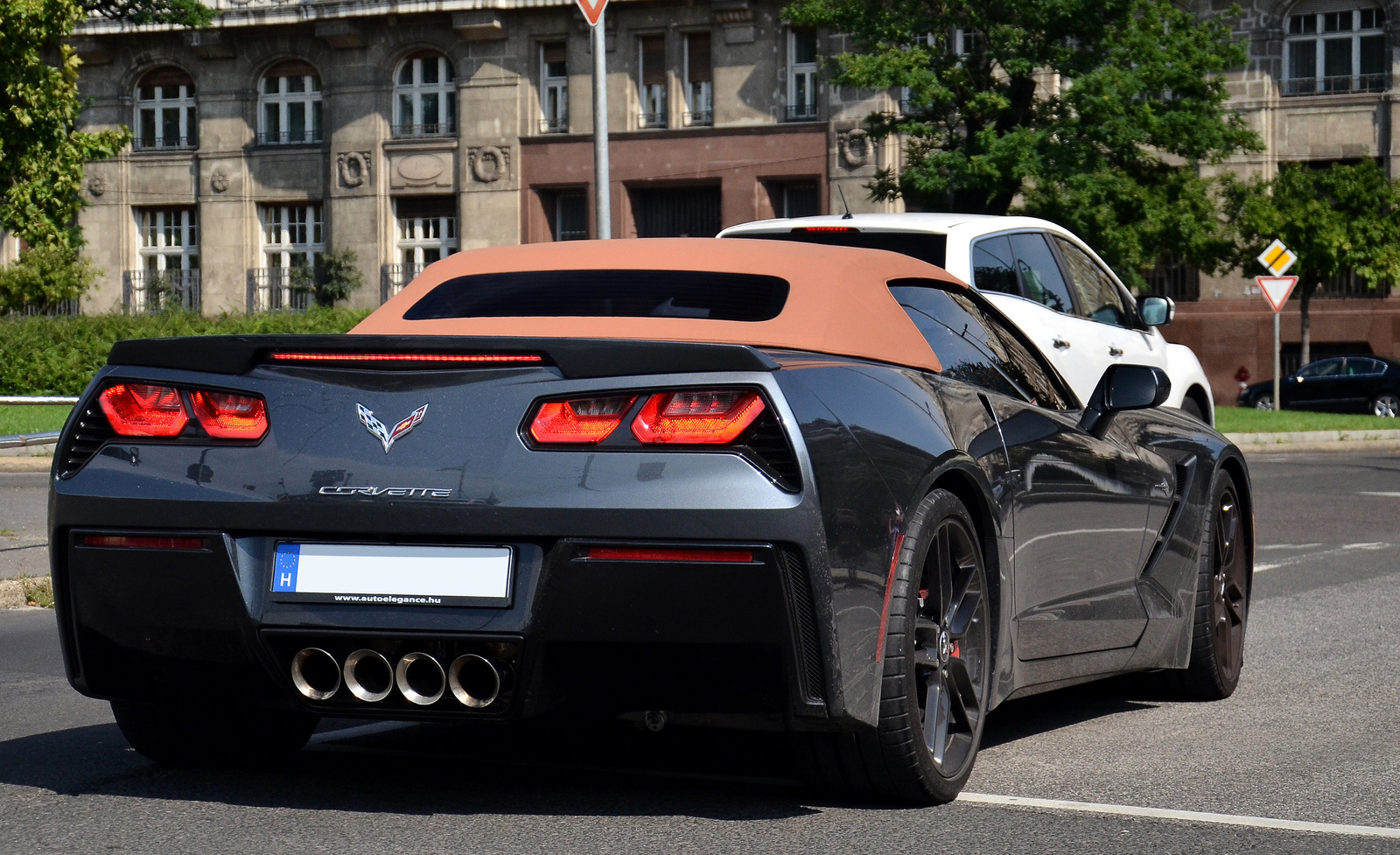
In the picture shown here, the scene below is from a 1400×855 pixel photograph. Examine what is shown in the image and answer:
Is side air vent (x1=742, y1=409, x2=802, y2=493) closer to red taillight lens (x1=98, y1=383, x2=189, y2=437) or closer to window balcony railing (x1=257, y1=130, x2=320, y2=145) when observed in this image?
red taillight lens (x1=98, y1=383, x2=189, y2=437)

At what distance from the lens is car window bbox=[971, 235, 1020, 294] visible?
1009cm

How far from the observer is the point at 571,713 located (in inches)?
159

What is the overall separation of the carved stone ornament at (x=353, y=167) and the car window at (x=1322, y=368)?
2226 centimetres

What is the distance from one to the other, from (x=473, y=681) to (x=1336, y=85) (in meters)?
41.8

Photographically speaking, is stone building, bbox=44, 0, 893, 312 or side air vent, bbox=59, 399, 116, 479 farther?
stone building, bbox=44, 0, 893, 312

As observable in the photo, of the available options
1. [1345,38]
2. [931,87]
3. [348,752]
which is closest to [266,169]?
[931,87]

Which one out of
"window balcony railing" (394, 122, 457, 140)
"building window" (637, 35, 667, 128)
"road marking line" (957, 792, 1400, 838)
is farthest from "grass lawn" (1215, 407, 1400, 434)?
"window balcony railing" (394, 122, 457, 140)

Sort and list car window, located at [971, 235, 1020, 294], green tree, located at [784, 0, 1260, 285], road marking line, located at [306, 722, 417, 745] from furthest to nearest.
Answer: green tree, located at [784, 0, 1260, 285], car window, located at [971, 235, 1020, 294], road marking line, located at [306, 722, 417, 745]

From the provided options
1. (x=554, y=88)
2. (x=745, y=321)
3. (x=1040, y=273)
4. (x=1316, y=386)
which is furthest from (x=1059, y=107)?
(x=745, y=321)

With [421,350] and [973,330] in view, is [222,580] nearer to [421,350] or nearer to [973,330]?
[421,350]

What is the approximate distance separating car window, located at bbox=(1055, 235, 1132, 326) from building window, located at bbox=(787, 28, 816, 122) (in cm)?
3216

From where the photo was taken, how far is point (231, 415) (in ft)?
13.7

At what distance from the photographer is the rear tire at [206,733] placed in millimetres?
4719

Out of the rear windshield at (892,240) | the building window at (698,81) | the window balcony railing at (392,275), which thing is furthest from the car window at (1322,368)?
the rear windshield at (892,240)
